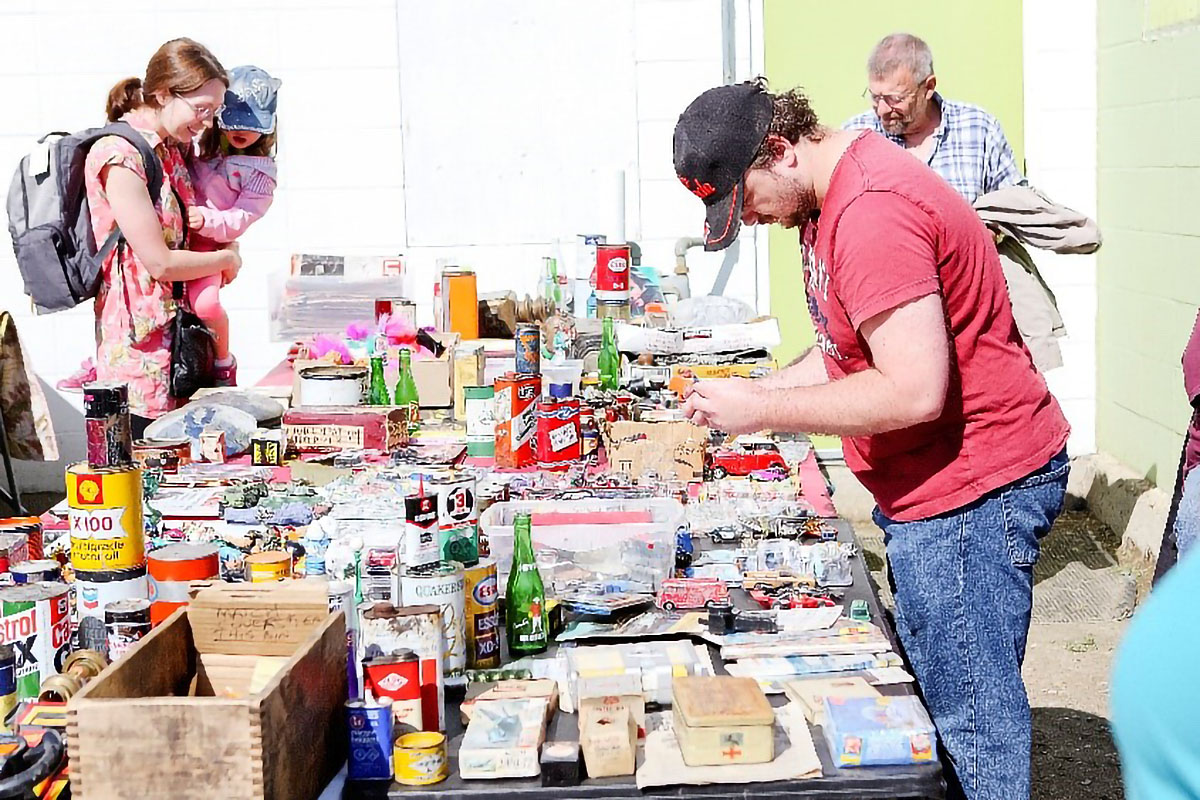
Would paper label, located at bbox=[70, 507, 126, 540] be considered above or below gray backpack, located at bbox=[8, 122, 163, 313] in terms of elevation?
below

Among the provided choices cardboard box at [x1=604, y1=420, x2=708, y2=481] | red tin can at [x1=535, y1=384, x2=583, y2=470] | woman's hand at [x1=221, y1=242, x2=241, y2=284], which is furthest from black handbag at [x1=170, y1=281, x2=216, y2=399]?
cardboard box at [x1=604, y1=420, x2=708, y2=481]

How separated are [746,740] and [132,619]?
93 centimetres

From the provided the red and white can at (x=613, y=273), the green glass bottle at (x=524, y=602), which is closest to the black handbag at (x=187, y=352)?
the red and white can at (x=613, y=273)

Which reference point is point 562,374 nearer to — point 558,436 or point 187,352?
point 558,436

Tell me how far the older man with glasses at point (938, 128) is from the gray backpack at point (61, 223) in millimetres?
2579

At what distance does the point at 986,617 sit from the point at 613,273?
121 inches

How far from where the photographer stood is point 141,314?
501 cm

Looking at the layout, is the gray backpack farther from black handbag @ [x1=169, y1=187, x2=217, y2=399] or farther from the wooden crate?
the wooden crate

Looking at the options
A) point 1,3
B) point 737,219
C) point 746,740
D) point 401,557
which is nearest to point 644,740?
point 746,740

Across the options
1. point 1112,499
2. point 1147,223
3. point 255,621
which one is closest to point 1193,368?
point 255,621

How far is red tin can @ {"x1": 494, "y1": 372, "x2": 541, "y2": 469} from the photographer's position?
151 inches

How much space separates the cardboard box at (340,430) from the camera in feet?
13.1

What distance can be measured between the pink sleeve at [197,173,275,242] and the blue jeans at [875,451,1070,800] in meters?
3.30

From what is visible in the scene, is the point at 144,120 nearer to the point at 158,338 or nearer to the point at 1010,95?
the point at 158,338
